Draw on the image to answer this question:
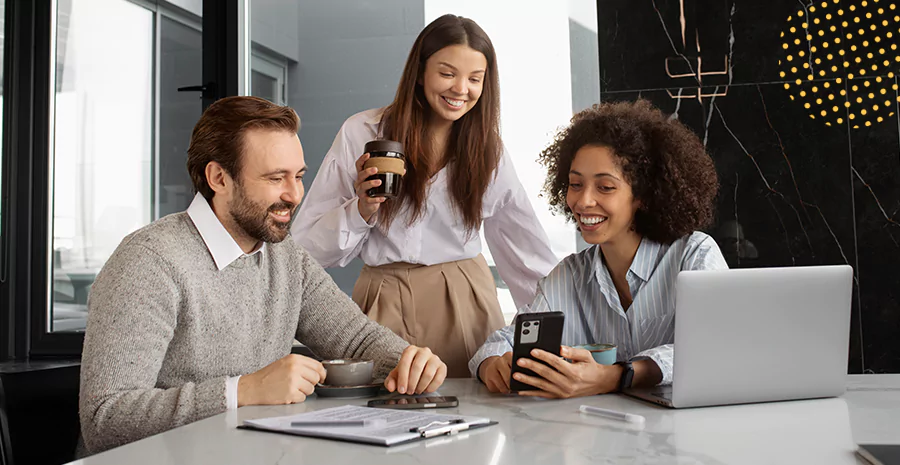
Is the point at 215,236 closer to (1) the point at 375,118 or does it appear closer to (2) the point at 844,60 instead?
(1) the point at 375,118

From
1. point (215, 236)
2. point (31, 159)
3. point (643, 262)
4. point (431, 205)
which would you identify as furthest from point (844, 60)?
point (31, 159)

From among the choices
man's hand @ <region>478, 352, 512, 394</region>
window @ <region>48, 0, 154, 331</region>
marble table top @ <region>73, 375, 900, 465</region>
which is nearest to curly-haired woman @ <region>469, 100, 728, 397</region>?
man's hand @ <region>478, 352, 512, 394</region>

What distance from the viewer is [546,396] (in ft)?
4.42

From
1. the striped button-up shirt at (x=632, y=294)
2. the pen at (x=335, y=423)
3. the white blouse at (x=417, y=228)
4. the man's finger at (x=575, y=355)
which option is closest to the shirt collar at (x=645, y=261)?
the striped button-up shirt at (x=632, y=294)

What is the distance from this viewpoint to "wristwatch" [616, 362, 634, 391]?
1.41 metres

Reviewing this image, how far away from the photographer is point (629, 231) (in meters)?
1.88

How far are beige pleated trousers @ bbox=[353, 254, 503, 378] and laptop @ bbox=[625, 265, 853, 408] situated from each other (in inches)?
34.5

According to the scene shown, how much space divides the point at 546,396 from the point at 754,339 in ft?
1.16

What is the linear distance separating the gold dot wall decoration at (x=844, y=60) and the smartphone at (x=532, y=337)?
207 cm

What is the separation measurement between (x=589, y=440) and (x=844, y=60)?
2.48 m

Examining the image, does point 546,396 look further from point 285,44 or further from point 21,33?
point 21,33

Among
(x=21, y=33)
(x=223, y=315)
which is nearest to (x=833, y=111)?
(x=223, y=315)

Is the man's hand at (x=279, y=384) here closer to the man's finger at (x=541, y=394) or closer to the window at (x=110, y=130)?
the man's finger at (x=541, y=394)

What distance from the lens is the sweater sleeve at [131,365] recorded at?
1259mm
